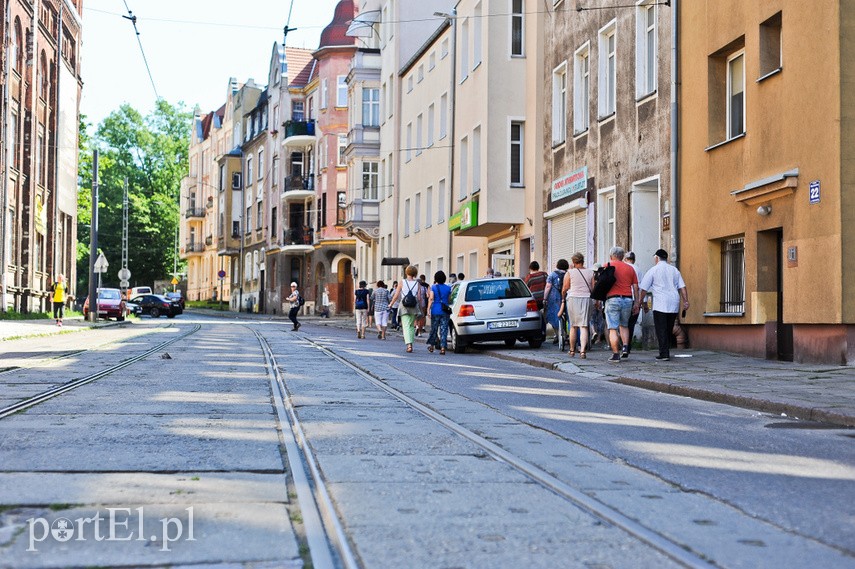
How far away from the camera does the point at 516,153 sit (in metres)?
32.7

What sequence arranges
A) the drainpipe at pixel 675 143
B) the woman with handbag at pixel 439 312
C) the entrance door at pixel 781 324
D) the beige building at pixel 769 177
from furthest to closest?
the woman with handbag at pixel 439 312 → the drainpipe at pixel 675 143 → the entrance door at pixel 781 324 → the beige building at pixel 769 177

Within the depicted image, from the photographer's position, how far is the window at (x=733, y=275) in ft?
62.5

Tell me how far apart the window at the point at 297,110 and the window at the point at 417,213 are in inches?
1118

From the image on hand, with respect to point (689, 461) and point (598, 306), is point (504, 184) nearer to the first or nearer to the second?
point (598, 306)

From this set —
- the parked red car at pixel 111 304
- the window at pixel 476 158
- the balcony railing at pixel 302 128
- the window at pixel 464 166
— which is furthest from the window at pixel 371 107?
the window at pixel 476 158

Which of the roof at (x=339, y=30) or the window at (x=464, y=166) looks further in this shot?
the roof at (x=339, y=30)

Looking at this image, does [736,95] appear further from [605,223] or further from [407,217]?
[407,217]

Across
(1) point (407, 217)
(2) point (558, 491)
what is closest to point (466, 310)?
(2) point (558, 491)

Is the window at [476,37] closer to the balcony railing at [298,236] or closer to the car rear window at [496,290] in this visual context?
the car rear window at [496,290]

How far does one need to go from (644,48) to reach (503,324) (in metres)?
6.28

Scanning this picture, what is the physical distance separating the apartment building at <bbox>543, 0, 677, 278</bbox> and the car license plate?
2.82m

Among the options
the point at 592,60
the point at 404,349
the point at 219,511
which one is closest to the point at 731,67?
the point at 592,60

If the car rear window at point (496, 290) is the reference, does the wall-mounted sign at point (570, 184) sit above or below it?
above

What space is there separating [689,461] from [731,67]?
13595mm
